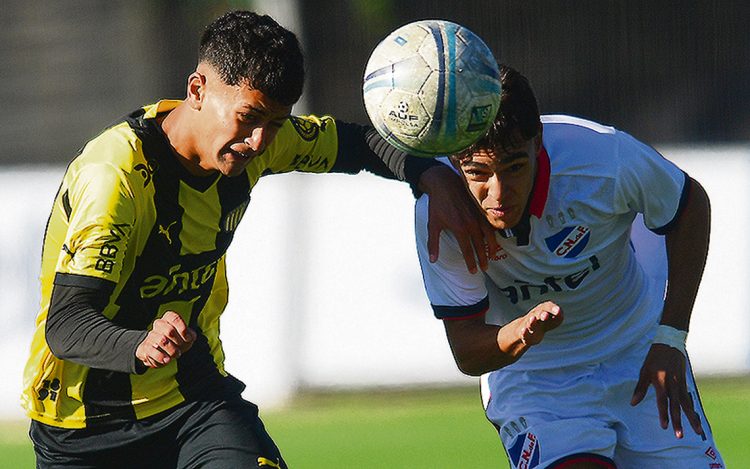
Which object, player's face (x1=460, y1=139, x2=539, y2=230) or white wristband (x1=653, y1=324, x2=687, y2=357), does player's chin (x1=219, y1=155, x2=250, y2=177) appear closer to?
player's face (x1=460, y1=139, x2=539, y2=230)

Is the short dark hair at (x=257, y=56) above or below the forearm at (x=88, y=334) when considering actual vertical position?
above

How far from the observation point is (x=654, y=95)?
548 inches

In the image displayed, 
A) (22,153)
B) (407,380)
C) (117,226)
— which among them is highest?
(117,226)

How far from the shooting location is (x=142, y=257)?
512 centimetres

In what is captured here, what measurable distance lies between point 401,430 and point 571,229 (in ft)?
17.0

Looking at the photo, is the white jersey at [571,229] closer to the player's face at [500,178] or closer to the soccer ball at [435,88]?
the player's face at [500,178]

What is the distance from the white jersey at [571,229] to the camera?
534cm

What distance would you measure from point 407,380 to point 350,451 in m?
1.94

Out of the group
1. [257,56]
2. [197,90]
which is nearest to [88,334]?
[197,90]

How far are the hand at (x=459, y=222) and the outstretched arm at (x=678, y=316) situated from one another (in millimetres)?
711

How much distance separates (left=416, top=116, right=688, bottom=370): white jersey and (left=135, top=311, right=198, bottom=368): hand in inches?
54.2

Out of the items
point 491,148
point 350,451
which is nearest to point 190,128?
point 491,148

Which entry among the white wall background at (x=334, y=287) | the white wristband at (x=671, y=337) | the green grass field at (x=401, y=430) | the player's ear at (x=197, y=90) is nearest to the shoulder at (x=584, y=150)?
the white wristband at (x=671, y=337)

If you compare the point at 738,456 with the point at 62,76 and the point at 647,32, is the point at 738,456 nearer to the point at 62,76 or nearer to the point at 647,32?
the point at 647,32
